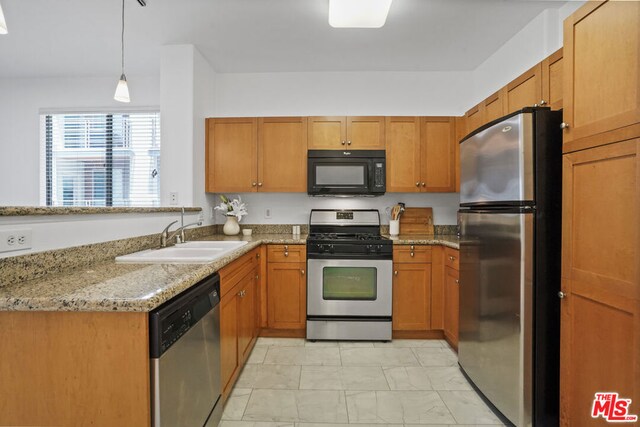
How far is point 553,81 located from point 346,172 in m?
1.71

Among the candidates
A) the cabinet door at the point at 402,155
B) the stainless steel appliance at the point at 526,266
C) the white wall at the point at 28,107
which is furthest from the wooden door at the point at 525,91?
the white wall at the point at 28,107

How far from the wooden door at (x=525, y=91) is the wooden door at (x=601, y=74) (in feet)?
1.60

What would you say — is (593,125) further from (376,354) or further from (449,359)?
(376,354)

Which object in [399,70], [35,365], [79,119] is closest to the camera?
[35,365]

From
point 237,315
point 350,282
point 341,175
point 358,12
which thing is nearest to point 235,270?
point 237,315

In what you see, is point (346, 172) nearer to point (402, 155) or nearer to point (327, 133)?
point (327, 133)

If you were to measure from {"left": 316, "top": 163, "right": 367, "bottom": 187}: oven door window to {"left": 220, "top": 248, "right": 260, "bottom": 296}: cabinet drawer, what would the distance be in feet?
3.30

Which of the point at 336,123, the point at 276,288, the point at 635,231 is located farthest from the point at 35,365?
the point at 336,123

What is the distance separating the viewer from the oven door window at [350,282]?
2.72 m

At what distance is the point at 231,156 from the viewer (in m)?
3.12

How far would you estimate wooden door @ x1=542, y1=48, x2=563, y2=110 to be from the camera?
5.66 feet

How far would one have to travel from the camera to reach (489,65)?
299 cm

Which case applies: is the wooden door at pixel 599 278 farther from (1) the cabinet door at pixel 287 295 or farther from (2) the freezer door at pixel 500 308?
(1) the cabinet door at pixel 287 295

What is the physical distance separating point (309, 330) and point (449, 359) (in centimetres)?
119
